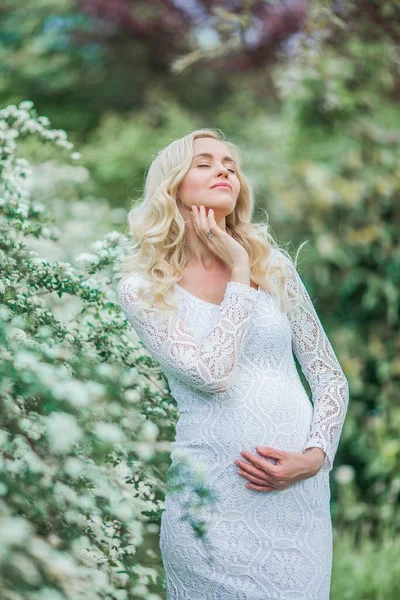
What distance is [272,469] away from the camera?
2246 mm

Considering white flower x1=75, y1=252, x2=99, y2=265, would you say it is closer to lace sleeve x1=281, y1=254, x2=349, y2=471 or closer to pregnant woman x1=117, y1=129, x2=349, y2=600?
pregnant woman x1=117, y1=129, x2=349, y2=600

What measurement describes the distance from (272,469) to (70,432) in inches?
38.8

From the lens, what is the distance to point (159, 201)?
2.66 m

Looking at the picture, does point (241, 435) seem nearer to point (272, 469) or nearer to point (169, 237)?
point (272, 469)

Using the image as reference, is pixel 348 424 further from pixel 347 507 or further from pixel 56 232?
pixel 56 232

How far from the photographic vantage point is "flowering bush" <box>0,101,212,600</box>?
1.40 metres

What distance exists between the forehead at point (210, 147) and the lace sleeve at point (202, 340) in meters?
0.51

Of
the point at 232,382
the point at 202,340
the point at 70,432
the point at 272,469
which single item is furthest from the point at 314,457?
the point at 70,432

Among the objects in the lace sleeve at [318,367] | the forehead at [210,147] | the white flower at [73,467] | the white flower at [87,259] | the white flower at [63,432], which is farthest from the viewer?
the white flower at [87,259]

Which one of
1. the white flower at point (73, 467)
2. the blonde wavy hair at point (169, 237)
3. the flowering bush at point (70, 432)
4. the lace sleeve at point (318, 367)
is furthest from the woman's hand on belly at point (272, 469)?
the white flower at point (73, 467)

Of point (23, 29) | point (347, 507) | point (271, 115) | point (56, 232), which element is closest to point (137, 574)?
point (56, 232)

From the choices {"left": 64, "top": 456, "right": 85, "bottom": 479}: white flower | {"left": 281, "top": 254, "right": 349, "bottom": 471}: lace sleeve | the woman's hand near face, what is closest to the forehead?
the woman's hand near face

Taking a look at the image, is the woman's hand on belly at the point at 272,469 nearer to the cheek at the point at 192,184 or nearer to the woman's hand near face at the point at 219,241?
the woman's hand near face at the point at 219,241

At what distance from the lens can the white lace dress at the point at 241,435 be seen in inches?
88.1
